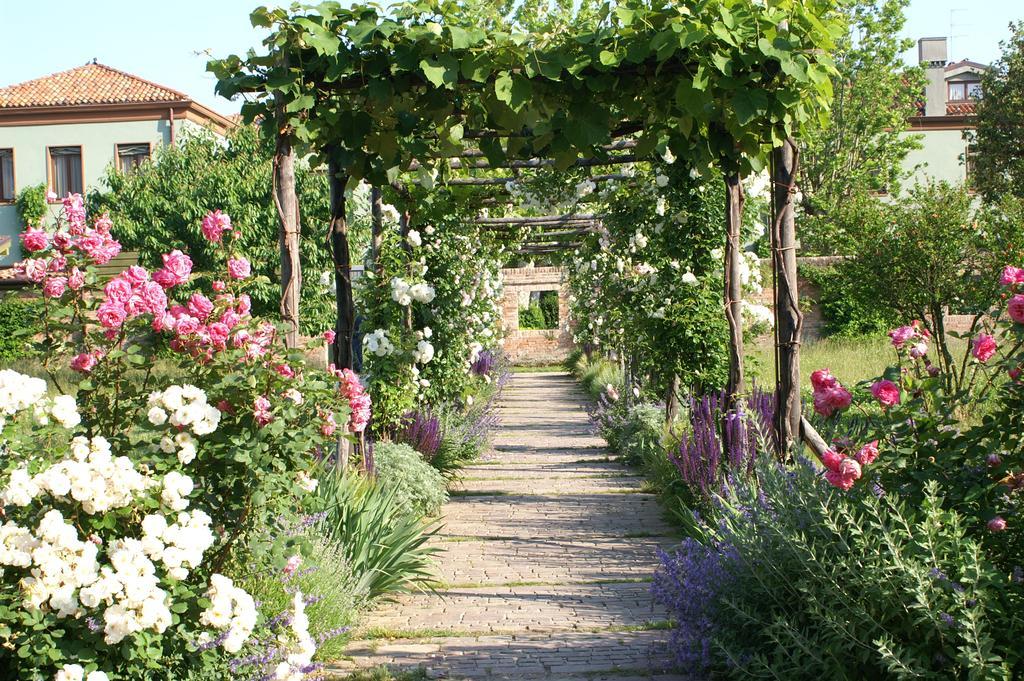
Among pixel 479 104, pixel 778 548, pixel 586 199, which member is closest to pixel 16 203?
pixel 586 199

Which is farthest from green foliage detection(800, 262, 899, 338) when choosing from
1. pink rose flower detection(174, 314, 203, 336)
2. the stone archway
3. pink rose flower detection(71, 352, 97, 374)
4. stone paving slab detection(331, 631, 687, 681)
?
pink rose flower detection(71, 352, 97, 374)

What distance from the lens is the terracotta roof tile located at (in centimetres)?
2894

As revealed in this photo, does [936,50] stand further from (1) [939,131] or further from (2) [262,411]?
(2) [262,411]

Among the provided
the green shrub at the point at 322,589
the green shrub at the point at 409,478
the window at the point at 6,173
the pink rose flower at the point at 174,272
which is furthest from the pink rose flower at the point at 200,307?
the window at the point at 6,173

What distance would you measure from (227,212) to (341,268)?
19.4 meters

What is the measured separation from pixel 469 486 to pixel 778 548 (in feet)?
17.9

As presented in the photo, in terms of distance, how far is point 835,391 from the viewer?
11.1 ft

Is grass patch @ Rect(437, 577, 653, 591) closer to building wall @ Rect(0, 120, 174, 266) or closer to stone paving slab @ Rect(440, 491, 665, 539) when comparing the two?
stone paving slab @ Rect(440, 491, 665, 539)

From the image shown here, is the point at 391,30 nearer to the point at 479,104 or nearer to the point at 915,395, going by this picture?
the point at 479,104

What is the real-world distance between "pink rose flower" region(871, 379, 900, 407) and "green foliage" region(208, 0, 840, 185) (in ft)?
5.89

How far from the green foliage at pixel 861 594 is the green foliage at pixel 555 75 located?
1.94 m

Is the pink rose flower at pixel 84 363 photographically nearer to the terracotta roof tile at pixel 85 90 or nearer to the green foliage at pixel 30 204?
the green foliage at pixel 30 204

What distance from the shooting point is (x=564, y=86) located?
4.86 meters

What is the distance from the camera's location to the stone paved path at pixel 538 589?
13.5 ft
